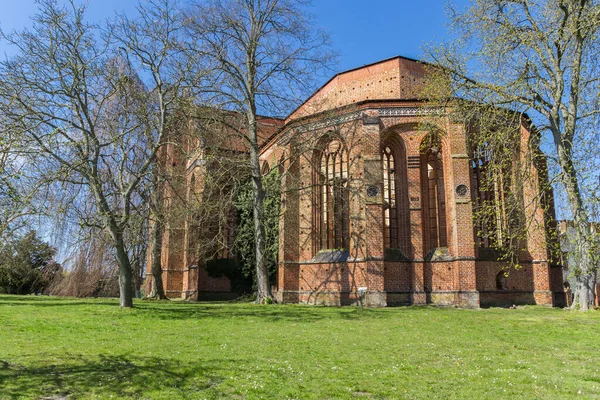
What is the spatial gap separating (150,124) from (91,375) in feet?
34.4

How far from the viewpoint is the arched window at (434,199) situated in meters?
21.4

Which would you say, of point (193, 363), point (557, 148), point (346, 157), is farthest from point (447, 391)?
point (346, 157)

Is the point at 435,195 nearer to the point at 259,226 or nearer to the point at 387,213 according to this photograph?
the point at 387,213

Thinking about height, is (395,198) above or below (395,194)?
below

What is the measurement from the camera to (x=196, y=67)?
1600cm

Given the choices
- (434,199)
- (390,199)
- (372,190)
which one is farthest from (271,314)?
(434,199)

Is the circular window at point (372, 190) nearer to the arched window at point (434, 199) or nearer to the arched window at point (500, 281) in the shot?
the arched window at point (434, 199)

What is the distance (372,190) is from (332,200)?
2.82 meters

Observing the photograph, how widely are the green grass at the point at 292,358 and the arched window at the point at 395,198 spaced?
8.56 m

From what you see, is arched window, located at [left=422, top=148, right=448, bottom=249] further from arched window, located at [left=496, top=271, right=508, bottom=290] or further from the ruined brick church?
arched window, located at [left=496, top=271, right=508, bottom=290]

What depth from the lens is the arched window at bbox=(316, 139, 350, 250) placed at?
72.4ft

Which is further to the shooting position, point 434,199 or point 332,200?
point 332,200

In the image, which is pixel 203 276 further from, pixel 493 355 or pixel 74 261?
pixel 493 355

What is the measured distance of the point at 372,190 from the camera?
66.6 ft
